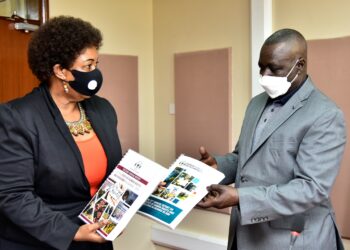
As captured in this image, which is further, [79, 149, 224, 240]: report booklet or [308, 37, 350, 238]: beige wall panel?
[308, 37, 350, 238]: beige wall panel

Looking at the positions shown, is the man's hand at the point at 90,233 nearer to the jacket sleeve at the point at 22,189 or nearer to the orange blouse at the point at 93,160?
the jacket sleeve at the point at 22,189

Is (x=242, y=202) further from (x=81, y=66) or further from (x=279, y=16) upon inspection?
(x=279, y=16)

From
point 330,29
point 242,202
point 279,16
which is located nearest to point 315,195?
point 242,202

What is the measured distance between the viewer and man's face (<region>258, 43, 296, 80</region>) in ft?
5.08

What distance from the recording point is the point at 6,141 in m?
1.50

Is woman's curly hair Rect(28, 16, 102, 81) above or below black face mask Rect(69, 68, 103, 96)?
above

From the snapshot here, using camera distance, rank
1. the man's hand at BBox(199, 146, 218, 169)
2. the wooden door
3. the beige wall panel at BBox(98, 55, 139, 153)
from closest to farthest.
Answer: the man's hand at BBox(199, 146, 218, 169), the wooden door, the beige wall panel at BBox(98, 55, 139, 153)

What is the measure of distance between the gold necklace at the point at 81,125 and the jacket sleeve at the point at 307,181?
0.67 m

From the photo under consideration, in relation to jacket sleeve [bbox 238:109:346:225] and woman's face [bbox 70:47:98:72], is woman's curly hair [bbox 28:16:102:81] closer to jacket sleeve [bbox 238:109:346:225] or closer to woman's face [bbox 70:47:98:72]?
woman's face [bbox 70:47:98:72]

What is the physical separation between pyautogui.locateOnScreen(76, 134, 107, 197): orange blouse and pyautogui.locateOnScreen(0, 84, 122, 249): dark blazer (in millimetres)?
42

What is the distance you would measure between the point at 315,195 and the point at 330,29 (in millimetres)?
1414

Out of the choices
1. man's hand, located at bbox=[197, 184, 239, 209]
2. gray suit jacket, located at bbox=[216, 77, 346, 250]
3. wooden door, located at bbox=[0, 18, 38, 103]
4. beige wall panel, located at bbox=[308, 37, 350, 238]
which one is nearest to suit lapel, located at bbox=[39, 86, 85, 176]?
man's hand, located at bbox=[197, 184, 239, 209]

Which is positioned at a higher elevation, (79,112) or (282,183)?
(79,112)

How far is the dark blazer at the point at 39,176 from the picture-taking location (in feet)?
4.91
